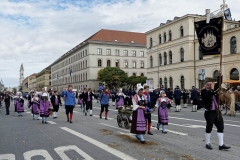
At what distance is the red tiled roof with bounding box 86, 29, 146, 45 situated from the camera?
85.8 metres

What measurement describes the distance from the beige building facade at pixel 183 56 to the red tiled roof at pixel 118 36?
2577 centimetres

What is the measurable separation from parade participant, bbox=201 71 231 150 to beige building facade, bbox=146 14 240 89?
37045mm

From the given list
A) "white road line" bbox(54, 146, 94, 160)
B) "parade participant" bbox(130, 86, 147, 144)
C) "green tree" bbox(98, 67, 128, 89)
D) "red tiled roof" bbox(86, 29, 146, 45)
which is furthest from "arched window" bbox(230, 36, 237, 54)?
"red tiled roof" bbox(86, 29, 146, 45)

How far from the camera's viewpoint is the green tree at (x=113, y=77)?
2904 inches

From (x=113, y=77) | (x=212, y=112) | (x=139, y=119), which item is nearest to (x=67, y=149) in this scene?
(x=139, y=119)

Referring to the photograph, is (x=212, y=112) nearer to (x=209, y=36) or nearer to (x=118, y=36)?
(x=209, y=36)

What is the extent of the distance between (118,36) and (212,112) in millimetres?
83047

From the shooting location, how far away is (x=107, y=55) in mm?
85938

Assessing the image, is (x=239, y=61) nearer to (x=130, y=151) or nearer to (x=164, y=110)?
(x=164, y=110)

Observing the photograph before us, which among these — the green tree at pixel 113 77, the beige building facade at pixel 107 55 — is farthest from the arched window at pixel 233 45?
the beige building facade at pixel 107 55

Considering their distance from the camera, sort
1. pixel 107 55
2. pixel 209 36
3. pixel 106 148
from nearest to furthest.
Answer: pixel 106 148, pixel 209 36, pixel 107 55

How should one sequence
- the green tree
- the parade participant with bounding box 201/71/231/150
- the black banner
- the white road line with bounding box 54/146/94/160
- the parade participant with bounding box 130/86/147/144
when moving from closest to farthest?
the white road line with bounding box 54/146/94/160 < the parade participant with bounding box 201/71/231/150 < the parade participant with bounding box 130/86/147/144 < the black banner < the green tree

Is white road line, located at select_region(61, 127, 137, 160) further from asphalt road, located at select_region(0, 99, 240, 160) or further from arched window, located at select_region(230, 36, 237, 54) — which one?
arched window, located at select_region(230, 36, 237, 54)

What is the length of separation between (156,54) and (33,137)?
52.9 meters
